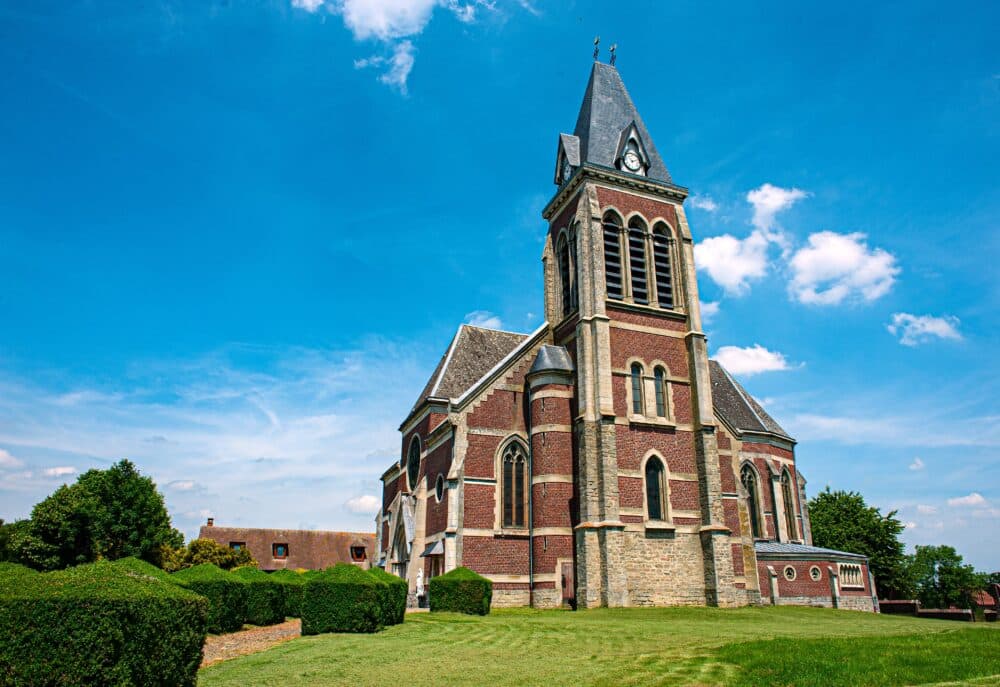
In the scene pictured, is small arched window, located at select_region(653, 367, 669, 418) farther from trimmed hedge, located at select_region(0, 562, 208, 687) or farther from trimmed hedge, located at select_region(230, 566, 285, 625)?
trimmed hedge, located at select_region(0, 562, 208, 687)

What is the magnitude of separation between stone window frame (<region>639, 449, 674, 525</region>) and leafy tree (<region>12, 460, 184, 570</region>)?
2995 centimetres

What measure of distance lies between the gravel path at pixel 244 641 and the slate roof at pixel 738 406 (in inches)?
985

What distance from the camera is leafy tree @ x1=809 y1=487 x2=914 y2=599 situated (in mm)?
45531

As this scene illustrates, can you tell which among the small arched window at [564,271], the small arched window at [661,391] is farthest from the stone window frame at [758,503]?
the small arched window at [564,271]

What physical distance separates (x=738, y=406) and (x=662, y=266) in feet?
38.6

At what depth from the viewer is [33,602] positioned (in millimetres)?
6961

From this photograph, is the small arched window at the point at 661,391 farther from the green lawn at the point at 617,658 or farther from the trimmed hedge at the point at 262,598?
the trimmed hedge at the point at 262,598

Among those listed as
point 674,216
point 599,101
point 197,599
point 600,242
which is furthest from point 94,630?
point 599,101

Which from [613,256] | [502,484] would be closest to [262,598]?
[502,484]

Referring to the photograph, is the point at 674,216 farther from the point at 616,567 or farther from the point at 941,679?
the point at 941,679

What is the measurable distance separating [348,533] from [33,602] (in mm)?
55703

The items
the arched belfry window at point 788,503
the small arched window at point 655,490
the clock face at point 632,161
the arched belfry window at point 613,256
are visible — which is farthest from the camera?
the arched belfry window at point 788,503

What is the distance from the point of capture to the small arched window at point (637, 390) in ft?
93.6

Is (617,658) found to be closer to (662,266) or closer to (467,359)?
(662,266)
